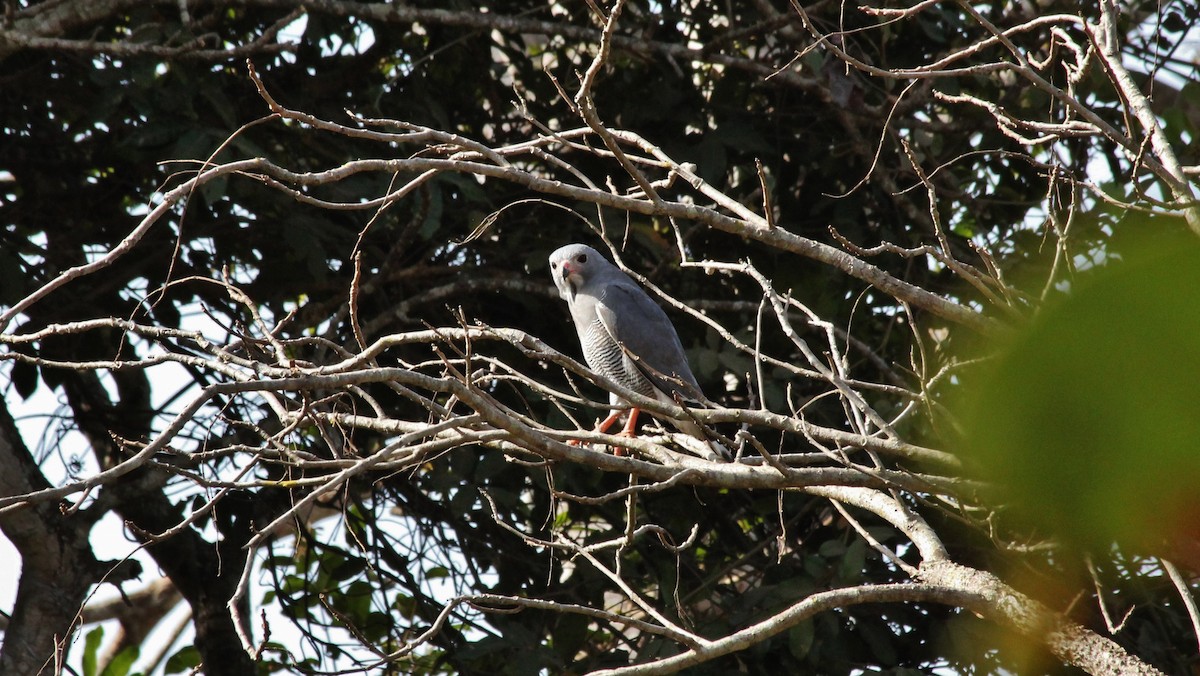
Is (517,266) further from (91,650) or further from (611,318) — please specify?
(91,650)

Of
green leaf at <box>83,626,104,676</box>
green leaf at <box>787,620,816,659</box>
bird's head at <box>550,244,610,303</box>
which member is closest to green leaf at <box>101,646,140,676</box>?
green leaf at <box>83,626,104,676</box>

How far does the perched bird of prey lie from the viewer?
4406mm

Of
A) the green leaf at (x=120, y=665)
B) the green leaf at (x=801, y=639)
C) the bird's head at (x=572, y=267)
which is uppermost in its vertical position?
the bird's head at (x=572, y=267)

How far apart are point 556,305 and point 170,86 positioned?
1930 millimetres

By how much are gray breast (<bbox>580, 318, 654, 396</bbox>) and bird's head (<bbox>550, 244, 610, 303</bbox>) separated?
18 centimetres

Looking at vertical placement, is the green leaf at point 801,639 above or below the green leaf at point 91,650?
below

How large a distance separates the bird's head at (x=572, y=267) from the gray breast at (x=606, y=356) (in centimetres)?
18

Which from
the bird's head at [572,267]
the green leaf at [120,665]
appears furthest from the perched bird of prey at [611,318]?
the green leaf at [120,665]

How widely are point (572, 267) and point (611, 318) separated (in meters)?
0.32

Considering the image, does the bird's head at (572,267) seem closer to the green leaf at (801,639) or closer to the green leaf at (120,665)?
the green leaf at (801,639)

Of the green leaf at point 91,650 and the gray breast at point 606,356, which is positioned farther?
the green leaf at point 91,650

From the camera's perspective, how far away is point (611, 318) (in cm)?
454

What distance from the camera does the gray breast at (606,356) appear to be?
4555 millimetres

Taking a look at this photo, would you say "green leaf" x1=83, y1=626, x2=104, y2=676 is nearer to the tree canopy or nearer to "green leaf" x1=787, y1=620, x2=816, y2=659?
the tree canopy
